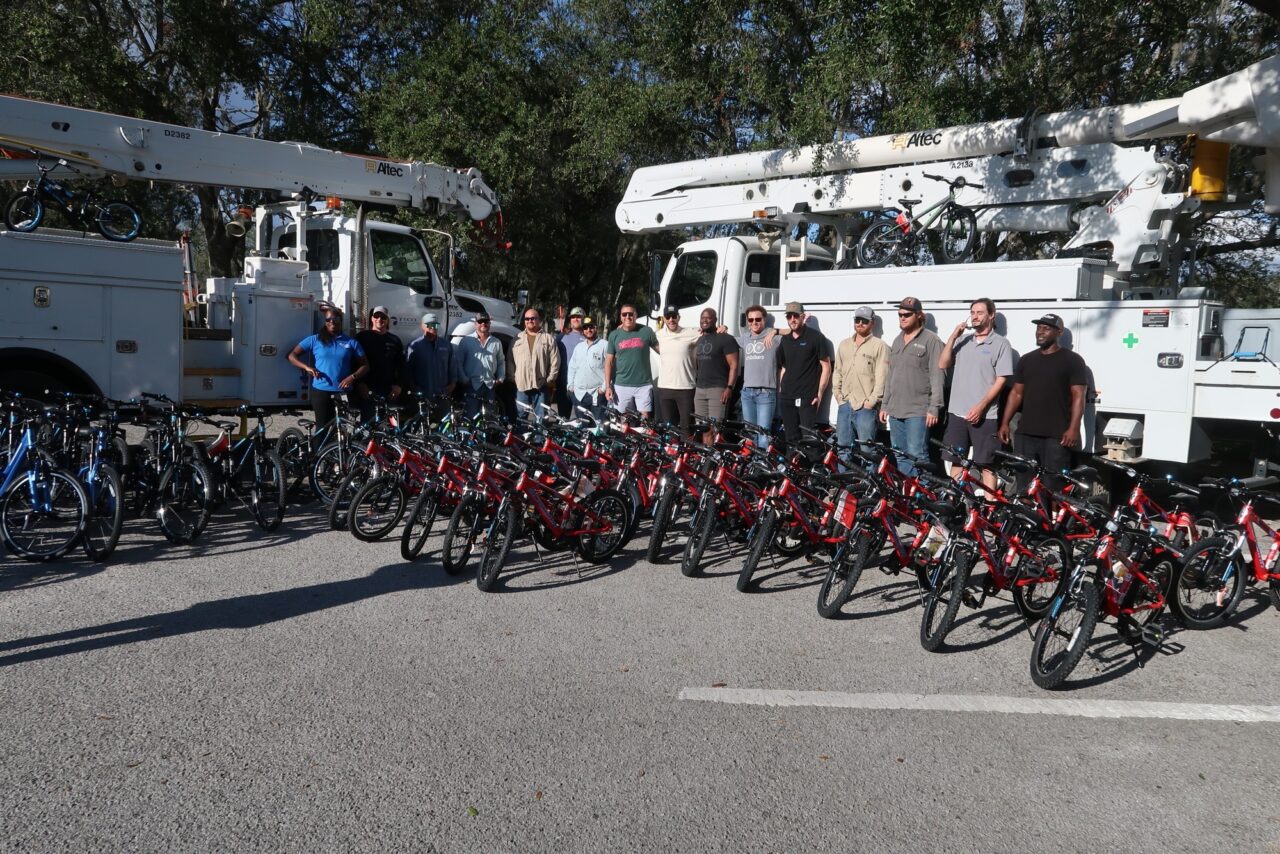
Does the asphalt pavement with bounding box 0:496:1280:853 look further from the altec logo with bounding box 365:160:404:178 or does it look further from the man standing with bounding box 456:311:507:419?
the altec logo with bounding box 365:160:404:178

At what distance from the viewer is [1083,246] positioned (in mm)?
9633

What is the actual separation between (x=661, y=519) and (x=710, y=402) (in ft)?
9.98

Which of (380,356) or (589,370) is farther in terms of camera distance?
(589,370)

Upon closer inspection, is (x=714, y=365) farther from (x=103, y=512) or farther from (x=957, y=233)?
(x=103, y=512)

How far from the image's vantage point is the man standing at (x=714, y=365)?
1006cm

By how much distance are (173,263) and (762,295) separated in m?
6.30

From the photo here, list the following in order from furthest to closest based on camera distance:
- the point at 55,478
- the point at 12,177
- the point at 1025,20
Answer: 1. the point at 1025,20
2. the point at 12,177
3. the point at 55,478

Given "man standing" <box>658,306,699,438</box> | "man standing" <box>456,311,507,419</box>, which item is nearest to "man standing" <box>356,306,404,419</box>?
"man standing" <box>456,311,507,419</box>

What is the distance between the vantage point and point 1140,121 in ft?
29.8

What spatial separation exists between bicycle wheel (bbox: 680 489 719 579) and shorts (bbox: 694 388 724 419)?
3092 millimetres

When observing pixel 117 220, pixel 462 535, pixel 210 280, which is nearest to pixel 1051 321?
pixel 462 535

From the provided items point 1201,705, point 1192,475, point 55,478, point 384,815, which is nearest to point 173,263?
point 55,478

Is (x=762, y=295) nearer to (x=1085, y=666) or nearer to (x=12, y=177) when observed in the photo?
(x=1085, y=666)

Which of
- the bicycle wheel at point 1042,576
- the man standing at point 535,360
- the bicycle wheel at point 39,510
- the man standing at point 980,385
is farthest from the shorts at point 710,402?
the bicycle wheel at point 39,510
